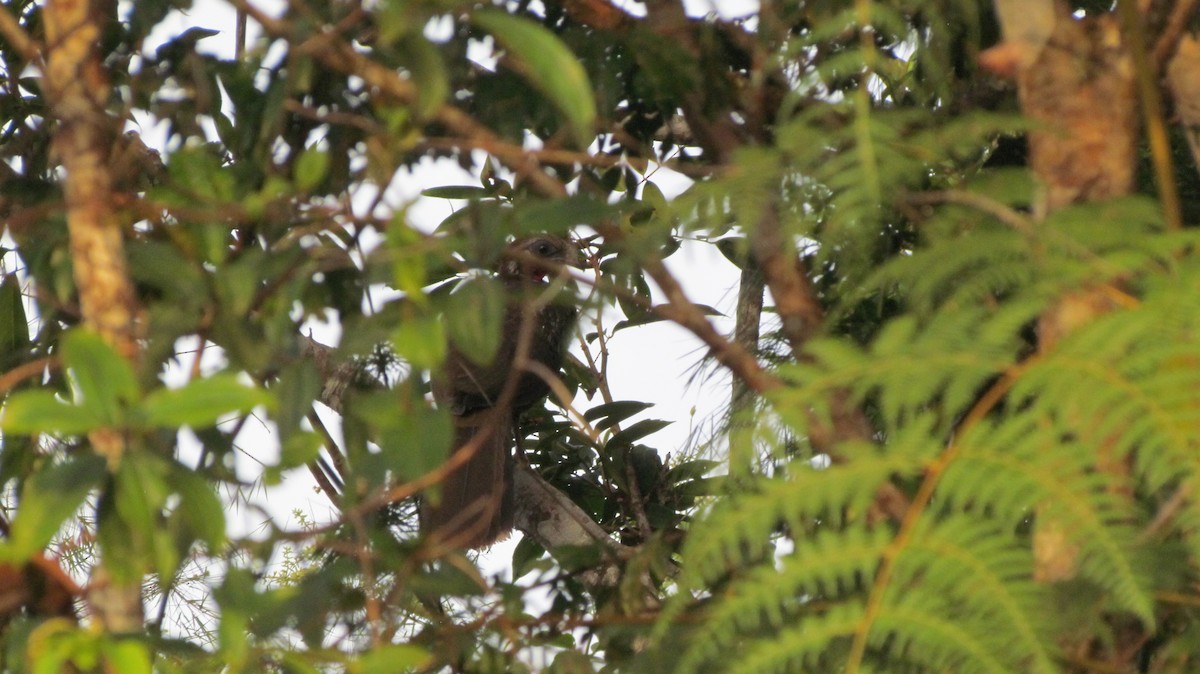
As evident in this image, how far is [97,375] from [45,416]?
45 millimetres

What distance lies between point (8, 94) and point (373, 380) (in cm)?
98

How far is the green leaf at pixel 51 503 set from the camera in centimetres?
93

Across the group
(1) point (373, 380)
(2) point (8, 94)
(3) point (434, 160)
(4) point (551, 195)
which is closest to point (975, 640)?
(4) point (551, 195)

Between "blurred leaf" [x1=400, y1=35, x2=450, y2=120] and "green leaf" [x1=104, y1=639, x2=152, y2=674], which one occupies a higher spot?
"blurred leaf" [x1=400, y1=35, x2=450, y2=120]

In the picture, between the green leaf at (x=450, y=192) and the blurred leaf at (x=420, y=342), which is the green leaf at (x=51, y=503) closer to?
the blurred leaf at (x=420, y=342)

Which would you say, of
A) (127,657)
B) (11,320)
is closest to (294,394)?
(127,657)

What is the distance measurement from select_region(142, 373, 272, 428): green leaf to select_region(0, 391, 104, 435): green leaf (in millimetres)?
39

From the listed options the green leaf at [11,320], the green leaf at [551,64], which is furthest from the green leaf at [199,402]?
the green leaf at [11,320]

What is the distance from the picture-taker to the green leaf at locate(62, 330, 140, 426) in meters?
0.91

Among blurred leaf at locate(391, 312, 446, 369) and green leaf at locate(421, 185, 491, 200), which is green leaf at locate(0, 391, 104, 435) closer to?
blurred leaf at locate(391, 312, 446, 369)

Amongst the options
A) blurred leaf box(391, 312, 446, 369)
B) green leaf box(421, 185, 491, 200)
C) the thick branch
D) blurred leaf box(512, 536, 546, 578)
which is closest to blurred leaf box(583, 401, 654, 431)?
blurred leaf box(512, 536, 546, 578)

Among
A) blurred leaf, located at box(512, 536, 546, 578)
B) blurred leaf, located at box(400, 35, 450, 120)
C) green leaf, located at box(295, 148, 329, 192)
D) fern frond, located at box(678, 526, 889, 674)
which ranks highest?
blurred leaf, located at box(512, 536, 546, 578)

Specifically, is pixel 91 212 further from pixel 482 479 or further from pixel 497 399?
pixel 482 479

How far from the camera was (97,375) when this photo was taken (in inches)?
36.1
